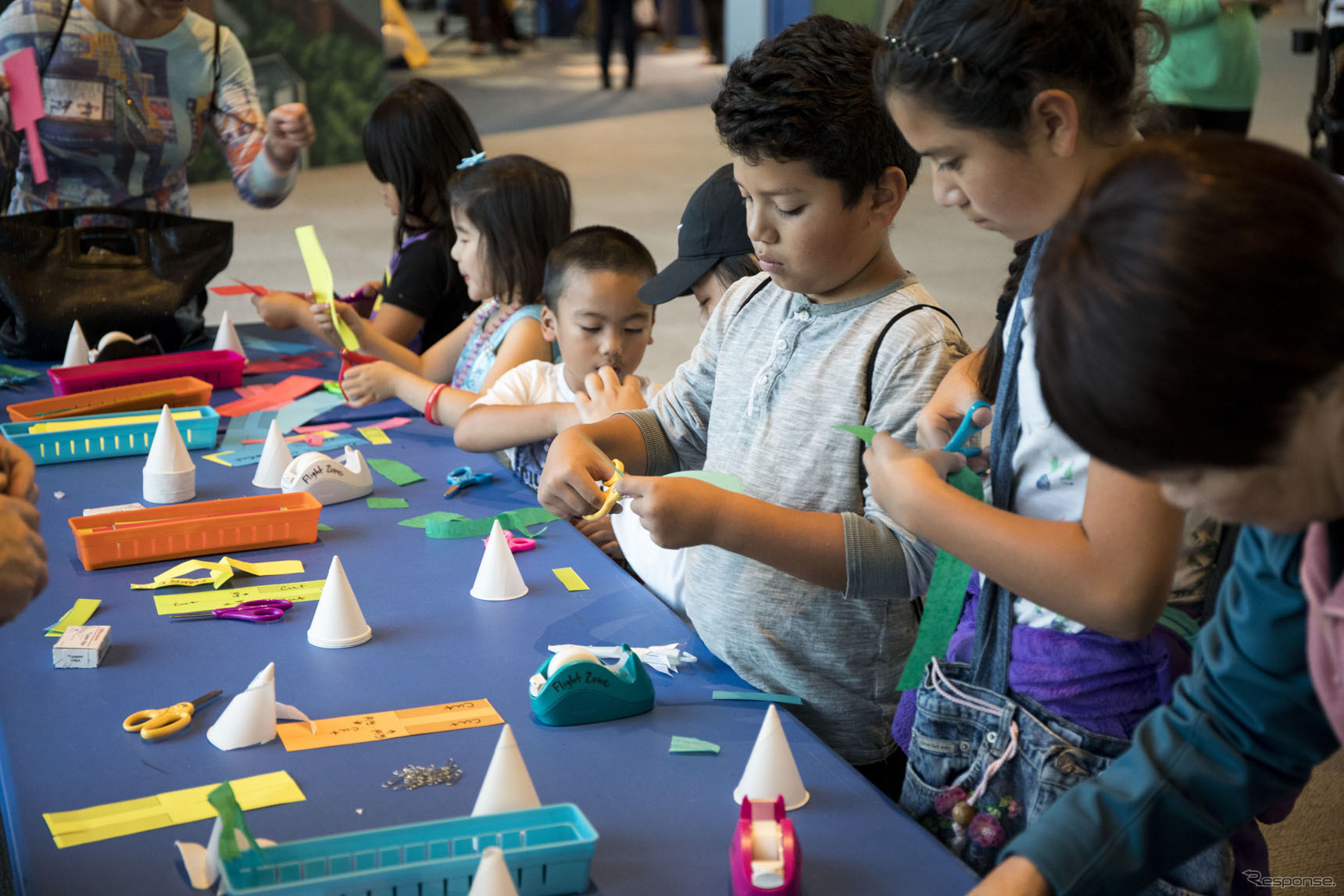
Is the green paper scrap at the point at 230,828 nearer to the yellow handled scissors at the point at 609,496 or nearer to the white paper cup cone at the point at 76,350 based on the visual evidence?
the yellow handled scissors at the point at 609,496

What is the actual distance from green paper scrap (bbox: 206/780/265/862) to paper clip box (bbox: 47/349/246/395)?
1.60m

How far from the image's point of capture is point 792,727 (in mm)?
1229

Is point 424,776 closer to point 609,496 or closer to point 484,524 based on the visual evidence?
point 609,496

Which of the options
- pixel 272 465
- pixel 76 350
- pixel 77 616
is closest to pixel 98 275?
pixel 76 350

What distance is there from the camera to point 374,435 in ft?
7.35

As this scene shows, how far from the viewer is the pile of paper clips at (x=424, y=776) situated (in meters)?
1.10

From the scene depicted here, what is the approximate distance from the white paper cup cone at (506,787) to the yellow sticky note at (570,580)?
561 mm

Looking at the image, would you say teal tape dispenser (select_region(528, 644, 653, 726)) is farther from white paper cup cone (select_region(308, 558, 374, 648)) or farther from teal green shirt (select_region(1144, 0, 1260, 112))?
teal green shirt (select_region(1144, 0, 1260, 112))

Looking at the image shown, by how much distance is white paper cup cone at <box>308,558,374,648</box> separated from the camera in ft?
4.57

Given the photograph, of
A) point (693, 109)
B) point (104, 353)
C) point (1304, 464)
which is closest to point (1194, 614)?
point (1304, 464)

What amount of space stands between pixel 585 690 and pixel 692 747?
0.12m

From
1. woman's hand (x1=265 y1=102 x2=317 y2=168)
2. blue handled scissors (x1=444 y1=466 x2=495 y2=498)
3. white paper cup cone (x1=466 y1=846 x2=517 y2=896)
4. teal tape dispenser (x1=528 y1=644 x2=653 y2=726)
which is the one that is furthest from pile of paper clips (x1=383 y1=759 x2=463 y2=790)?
woman's hand (x1=265 y1=102 x2=317 y2=168)

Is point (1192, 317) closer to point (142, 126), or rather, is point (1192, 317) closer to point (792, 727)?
point (792, 727)

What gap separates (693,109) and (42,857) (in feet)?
34.3
